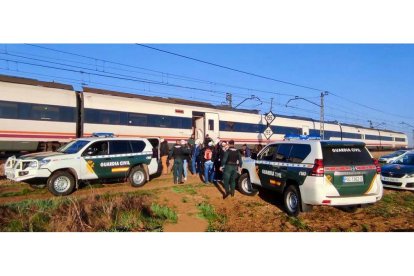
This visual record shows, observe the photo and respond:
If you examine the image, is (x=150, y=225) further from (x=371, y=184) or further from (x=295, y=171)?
(x=371, y=184)

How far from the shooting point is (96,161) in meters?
9.98

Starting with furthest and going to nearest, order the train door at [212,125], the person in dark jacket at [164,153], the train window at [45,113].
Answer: the train door at [212,125] < the person in dark jacket at [164,153] < the train window at [45,113]

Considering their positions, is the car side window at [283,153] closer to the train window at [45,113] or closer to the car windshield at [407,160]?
the car windshield at [407,160]

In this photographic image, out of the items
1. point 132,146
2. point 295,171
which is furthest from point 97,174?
point 295,171

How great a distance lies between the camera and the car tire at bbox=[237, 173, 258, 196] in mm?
9633

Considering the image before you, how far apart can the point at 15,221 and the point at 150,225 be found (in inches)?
101

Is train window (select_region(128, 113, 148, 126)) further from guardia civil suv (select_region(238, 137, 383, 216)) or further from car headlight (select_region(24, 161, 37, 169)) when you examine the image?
guardia civil suv (select_region(238, 137, 383, 216))

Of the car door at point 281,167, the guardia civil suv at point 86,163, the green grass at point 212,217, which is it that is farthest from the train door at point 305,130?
the green grass at point 212,217

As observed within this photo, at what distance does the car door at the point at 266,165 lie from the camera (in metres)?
8.34

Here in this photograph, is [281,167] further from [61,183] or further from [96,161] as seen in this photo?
[61,183]

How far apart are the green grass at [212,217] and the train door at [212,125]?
14671 mm

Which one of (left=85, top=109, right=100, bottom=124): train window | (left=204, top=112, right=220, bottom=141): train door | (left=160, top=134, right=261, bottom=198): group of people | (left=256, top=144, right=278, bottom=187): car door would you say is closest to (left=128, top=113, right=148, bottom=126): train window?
(left=85, top=109, right=100, bottom=124): train window

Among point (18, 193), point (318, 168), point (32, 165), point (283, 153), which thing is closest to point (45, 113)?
point (18, 193)

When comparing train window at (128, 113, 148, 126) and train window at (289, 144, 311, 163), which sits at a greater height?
train window at (128, 113, 148, 126)
